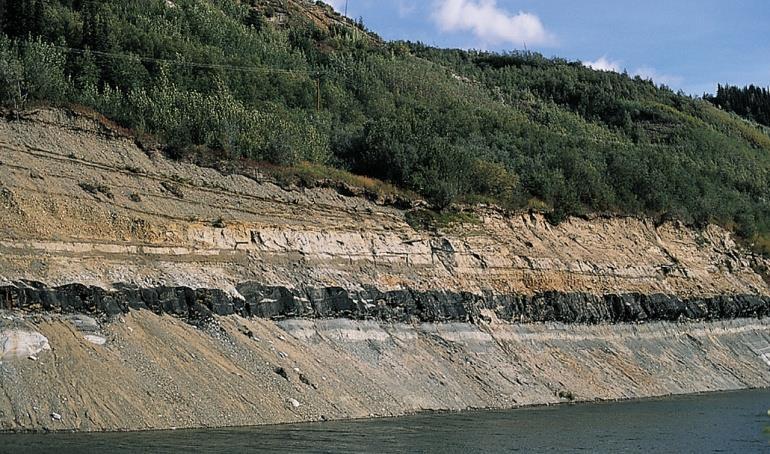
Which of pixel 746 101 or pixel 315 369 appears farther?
pixel 746 101

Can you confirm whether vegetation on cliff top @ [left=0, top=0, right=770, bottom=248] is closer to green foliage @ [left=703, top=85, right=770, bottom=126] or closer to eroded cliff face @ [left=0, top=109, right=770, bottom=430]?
eroded cliff face @ [left=0, top=109, right=770, bottom=430]

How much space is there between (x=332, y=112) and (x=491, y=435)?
37.1 meters

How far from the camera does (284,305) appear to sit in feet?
119

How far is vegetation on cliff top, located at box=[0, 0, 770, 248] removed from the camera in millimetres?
44156

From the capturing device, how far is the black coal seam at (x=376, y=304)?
30016 mm

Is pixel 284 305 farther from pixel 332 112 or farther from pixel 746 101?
pixel 746 101

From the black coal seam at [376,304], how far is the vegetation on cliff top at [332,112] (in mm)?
6020

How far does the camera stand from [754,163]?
297ft

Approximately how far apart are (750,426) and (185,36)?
4173 cm

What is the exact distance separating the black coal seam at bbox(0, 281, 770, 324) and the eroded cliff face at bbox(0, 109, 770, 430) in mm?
80

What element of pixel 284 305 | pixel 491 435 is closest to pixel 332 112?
pixel 284 305

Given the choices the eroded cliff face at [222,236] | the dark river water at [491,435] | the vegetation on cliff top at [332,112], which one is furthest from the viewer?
the vegetation on cliff top at [332,112]

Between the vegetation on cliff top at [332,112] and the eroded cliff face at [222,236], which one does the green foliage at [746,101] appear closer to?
the vegetation on cliff top at [332,112]

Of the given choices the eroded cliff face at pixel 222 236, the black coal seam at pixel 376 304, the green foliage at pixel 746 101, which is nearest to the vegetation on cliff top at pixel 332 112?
the eroded cliff face at pixel 222 236
